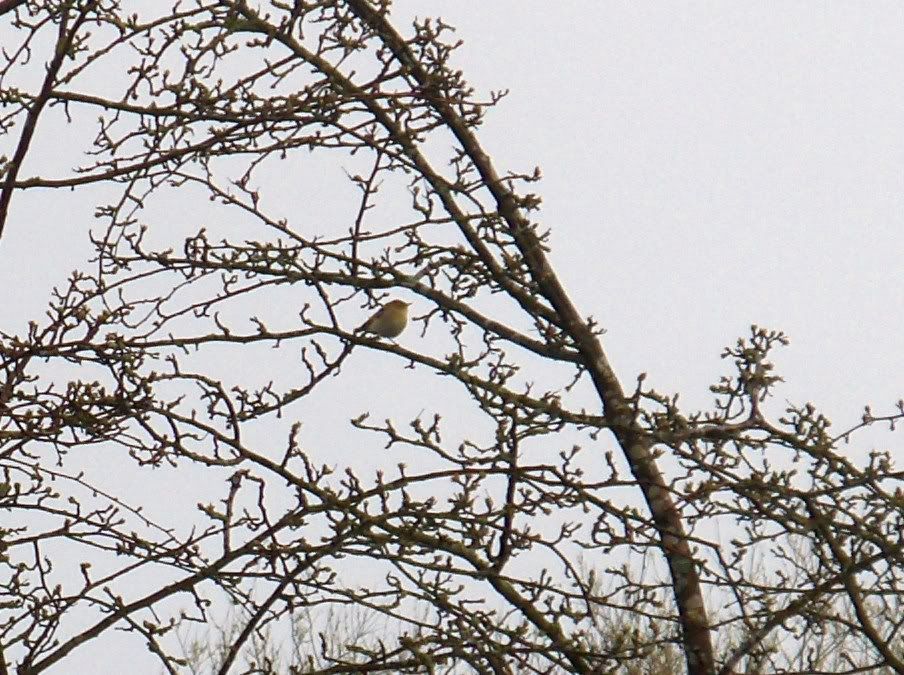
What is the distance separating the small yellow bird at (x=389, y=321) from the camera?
202 inches

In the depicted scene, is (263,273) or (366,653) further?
(263,273)

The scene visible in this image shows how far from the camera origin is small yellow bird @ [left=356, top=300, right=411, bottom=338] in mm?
5133

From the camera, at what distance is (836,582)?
4254 mm

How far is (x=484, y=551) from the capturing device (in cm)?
412

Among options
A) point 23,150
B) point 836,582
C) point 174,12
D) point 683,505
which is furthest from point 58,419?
point 836,582

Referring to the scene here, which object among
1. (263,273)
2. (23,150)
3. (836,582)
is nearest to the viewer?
(23,150)

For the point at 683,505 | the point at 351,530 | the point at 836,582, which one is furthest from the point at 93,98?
the point at 836,582

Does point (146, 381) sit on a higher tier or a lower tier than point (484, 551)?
higher

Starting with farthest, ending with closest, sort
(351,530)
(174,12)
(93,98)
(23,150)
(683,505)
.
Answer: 1. (683,505)
2. (174,12)
3. (351,530)
4. (93,98)
5. (23,150)

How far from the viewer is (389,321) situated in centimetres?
557

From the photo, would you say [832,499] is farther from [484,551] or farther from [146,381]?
[146,381]

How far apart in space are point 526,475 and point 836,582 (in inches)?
42.1

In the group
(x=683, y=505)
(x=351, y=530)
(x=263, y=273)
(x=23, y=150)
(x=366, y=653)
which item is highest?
(x=263, y=273)

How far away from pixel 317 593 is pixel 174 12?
1.68 meters
